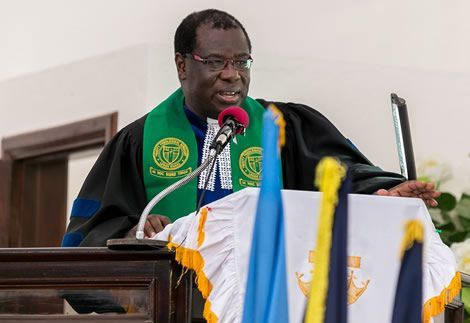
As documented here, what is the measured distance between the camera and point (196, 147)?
5.14 m

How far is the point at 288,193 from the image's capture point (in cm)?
366

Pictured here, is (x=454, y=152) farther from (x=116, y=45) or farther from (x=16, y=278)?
(x=16, y=278)

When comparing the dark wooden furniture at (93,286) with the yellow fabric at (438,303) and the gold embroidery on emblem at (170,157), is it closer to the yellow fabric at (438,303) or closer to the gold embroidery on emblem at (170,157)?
the yellow fabric at (438,303)

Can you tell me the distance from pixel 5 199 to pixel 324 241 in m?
5.66

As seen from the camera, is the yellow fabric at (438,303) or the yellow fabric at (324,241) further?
the yellow fabric at (438,303)

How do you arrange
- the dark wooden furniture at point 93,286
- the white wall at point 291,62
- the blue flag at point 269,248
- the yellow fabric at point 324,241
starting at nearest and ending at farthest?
1. the yellow fabric at point 324,241
2. the blue flag at point 269,248
3. the dark wooden furniture at point 93,286
4. the white wall at point 291,62

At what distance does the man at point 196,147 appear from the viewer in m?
4.81

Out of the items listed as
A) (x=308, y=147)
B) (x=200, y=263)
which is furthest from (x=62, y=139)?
(x=200, y=263)

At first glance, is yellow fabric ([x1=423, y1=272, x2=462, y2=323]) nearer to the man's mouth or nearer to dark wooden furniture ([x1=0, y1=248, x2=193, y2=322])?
dark wooden furniture ([x1=0, y1=248, x2=193, y2=322])

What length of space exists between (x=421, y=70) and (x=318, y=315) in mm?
4473

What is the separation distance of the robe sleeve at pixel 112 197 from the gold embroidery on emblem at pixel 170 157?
70 millimetres

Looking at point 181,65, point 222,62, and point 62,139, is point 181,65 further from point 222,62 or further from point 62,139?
point 62,139

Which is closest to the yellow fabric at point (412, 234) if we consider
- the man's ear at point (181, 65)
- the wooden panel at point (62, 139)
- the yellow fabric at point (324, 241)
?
the yellow fabric at point (324, 241)

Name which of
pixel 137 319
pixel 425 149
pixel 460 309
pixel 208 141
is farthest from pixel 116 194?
pixel 425 149
